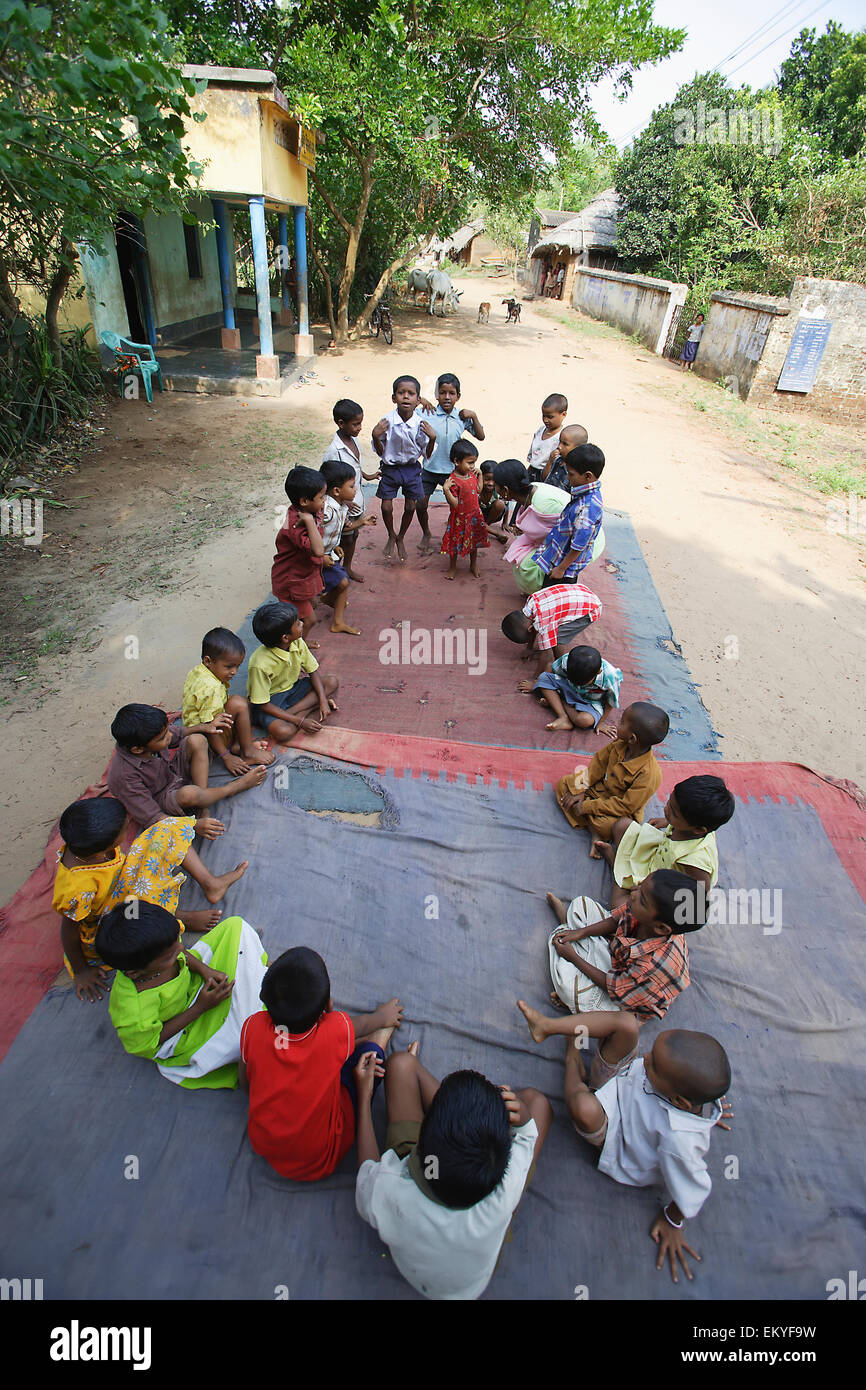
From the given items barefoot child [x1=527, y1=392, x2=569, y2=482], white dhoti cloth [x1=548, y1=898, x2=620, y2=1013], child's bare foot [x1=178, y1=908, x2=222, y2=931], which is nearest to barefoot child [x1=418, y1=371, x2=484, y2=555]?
barefoot child [x1=527, y1=392, x2=569, y2=482]

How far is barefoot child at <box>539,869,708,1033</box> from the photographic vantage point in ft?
6.68

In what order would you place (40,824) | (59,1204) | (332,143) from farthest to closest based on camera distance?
1. (332,143)
2. (40,824)
3. (59,1204)

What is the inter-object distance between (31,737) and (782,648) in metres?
5.06

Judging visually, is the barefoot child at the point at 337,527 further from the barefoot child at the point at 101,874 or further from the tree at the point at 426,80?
the tree at the point at 426,80

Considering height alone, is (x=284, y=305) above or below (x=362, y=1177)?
above

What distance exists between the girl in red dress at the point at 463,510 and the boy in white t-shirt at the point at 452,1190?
12.9ft

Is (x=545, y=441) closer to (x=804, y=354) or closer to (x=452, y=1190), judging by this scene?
(x=452, y=1190)

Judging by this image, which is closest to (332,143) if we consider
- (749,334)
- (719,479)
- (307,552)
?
(749,334)

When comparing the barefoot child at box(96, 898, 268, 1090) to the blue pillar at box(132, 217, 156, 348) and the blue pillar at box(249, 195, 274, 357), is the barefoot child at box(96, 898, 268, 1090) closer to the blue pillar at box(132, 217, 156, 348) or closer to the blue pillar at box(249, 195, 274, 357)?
the blue pillar at box(249, 195, 274, 357)

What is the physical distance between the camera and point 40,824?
308 cm

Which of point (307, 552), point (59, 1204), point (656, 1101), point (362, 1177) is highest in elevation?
point (307, 552)

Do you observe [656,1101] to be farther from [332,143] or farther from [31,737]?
[332,143]

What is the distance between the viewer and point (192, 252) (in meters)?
12.8

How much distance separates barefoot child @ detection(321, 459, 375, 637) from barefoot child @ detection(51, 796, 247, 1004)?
6.71 ft
